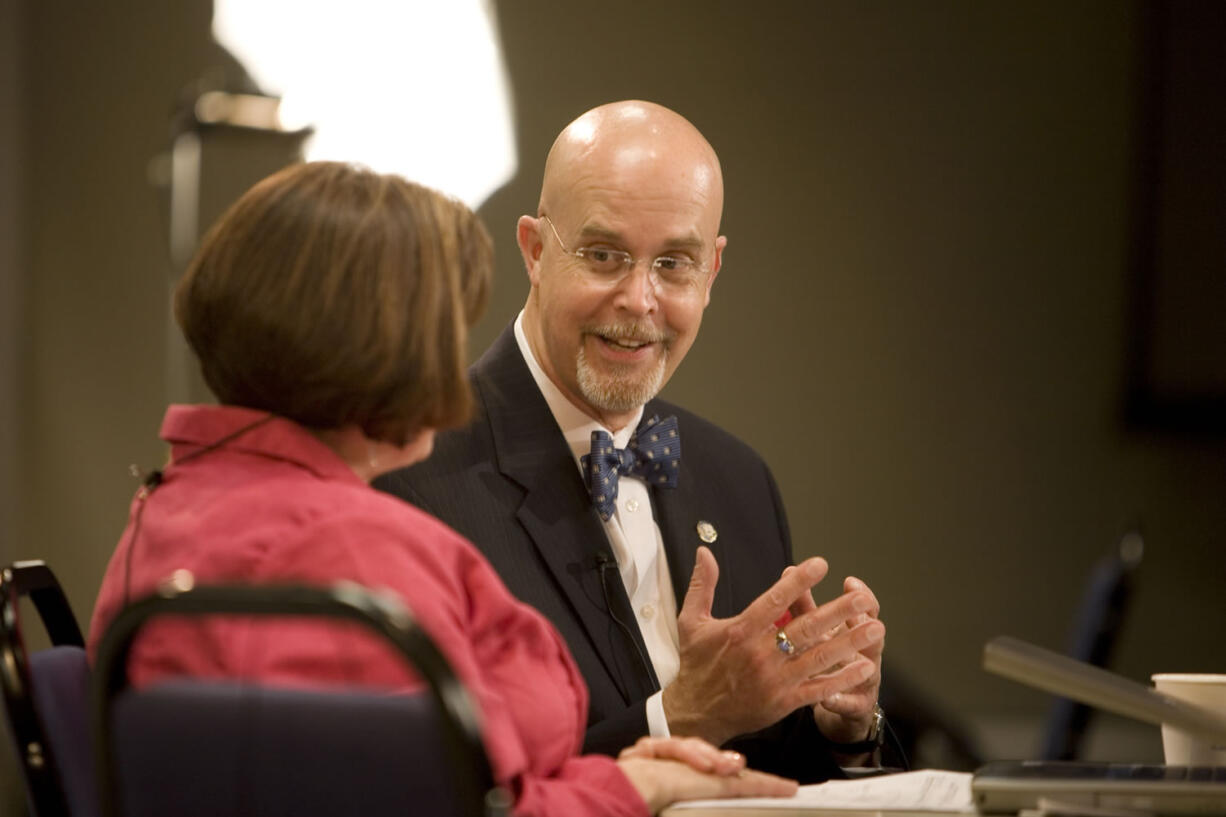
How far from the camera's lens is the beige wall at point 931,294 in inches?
155

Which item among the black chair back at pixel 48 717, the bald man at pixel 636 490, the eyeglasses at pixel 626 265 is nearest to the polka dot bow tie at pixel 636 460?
the bald man at pixel 636 490

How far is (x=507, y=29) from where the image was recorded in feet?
12.8

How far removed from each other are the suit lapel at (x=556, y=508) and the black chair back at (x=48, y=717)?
826mm

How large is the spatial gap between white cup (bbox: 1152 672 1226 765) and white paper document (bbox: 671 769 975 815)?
265mm

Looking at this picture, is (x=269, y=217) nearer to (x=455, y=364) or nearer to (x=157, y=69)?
(x=455, y=364)

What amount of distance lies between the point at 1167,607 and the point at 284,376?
3.47 m

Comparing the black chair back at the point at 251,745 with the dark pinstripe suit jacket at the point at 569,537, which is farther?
the dark pinstripe suit jacket at the point at 569,537

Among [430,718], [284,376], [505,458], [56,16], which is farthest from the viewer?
[56,16]

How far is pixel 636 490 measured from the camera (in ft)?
6.95

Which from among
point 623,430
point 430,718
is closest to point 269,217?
point 430,718

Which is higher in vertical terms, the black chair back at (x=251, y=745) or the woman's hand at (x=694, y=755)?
the black chair back at (x=251, y=745)

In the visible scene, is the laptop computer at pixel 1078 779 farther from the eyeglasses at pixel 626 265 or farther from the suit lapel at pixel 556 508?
the eyeglasses at pixel 626 265

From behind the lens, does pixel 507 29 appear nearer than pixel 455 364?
No

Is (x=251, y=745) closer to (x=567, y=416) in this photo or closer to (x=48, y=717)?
(x=48, y=717)
